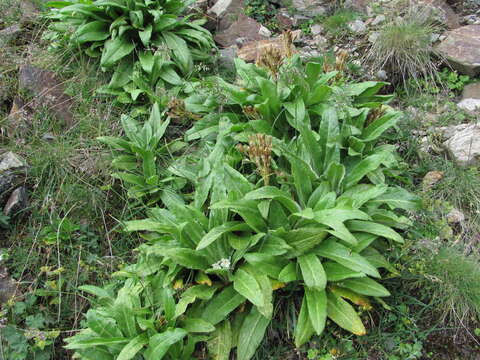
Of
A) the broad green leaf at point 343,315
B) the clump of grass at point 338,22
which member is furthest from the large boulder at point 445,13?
the broad green leaf at point 343,315

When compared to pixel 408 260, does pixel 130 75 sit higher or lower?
higher

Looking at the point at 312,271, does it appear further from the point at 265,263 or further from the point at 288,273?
the point at 265,263

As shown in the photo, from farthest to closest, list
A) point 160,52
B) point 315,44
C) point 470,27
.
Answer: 1. point 315,44
2. point 470,27
3. point 160,52

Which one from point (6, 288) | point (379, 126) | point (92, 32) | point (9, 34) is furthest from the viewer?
point (9, 34)

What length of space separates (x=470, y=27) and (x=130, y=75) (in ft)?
12.4

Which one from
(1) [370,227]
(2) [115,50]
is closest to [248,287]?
(1) [370,227]

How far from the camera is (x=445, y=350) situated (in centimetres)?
285

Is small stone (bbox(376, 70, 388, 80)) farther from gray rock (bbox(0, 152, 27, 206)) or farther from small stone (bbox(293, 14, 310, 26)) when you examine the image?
gray rock (bbox(0, 152, 27, 206))

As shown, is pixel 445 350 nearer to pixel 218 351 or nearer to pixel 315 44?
pixel 218 351

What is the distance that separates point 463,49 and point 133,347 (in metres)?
4.36

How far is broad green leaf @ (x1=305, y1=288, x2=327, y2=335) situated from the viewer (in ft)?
8.54

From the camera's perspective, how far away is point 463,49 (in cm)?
475

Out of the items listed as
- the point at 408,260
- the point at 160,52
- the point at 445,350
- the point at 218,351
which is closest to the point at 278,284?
the point at 218,351

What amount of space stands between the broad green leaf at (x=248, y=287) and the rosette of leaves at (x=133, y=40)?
2182 mm
